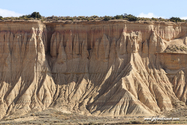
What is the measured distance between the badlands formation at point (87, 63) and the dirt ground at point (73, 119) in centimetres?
307

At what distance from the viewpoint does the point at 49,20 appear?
4107 inches

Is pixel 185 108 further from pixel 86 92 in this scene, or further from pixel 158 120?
pixel 86 92

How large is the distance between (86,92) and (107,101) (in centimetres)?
506

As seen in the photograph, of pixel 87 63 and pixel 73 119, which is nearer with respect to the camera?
pixel 73 119

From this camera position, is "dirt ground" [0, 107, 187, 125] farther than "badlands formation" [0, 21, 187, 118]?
No

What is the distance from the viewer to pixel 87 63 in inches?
4006

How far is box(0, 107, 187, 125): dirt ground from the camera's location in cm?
8794

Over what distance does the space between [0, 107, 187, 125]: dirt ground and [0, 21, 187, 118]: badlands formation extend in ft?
10.1

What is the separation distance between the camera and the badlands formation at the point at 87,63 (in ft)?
318

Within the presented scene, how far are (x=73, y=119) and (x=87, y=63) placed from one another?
546 inches

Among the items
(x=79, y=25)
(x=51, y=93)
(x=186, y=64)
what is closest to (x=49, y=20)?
(x=79, y=25)

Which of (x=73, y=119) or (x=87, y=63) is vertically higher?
(x=87, y=63)

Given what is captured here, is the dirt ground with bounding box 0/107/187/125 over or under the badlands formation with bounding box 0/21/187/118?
under

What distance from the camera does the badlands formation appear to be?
9694 cm
